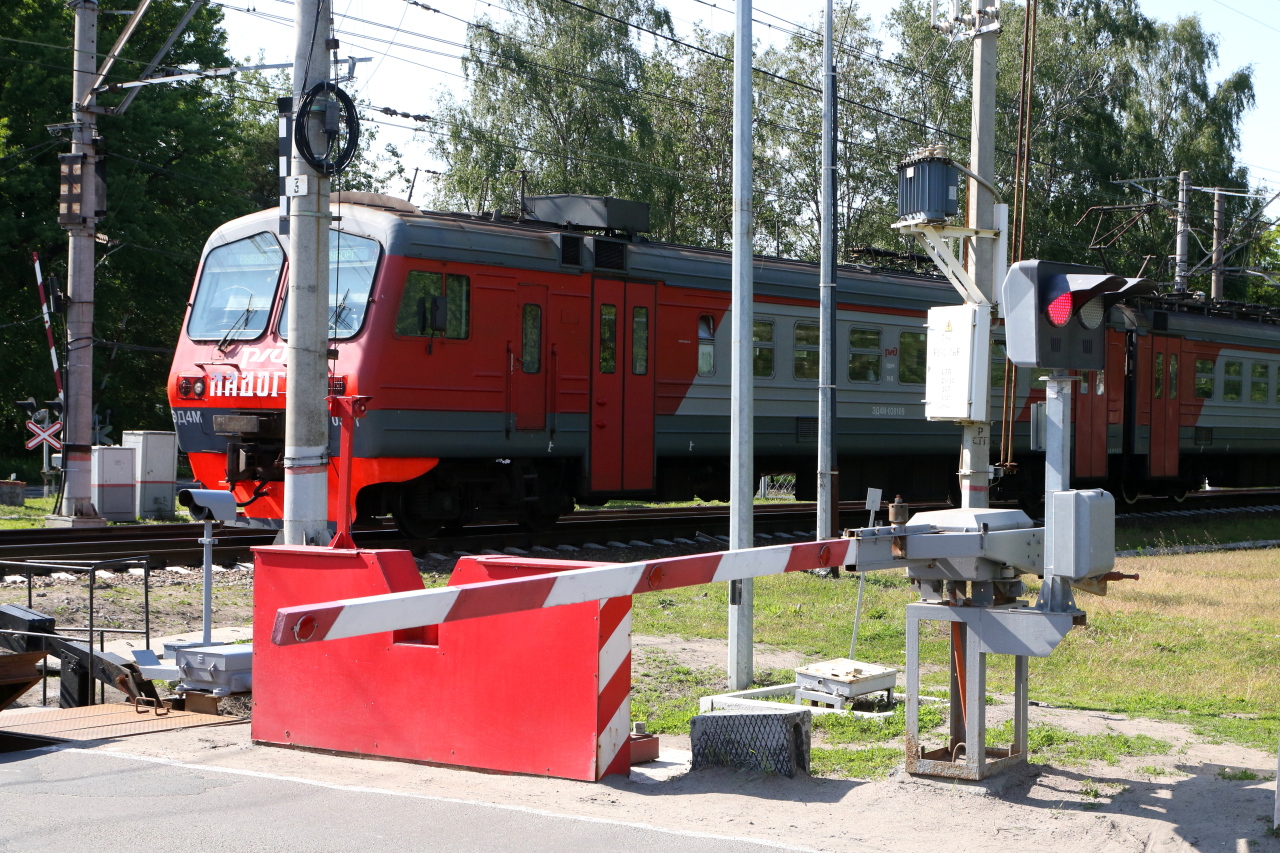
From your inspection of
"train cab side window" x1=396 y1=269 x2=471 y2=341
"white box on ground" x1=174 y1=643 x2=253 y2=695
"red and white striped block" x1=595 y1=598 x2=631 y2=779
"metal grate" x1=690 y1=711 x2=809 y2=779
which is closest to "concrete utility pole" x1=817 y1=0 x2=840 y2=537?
"train cab side window" x1=396 y1=269 x2=471 y2=341

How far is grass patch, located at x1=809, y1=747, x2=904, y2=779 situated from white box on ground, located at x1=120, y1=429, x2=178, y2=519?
15480mm

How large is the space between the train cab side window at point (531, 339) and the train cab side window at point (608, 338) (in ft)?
3.18

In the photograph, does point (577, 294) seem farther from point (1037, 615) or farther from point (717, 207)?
point (717, 207)

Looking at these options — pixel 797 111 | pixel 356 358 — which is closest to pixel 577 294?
pixel 356 358

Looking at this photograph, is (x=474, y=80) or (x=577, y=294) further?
(x=474, y=80)

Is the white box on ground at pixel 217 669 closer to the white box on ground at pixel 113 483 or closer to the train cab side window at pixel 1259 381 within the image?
the white box on ground at pixel 113 483

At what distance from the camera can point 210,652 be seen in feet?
27.9

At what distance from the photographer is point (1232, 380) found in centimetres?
2584

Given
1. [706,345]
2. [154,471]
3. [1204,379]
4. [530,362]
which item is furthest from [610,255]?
[1204,379]

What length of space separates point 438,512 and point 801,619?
5.17m

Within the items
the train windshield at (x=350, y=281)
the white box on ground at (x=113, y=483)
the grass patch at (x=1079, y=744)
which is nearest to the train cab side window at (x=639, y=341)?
the train windshield at (x=350, y=281)

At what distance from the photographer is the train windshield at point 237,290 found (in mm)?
14969

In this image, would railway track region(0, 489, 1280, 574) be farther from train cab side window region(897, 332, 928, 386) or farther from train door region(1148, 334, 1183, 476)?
train door region(1148, 334, 1183, 476)

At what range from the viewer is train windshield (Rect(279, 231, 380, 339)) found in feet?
46.6
